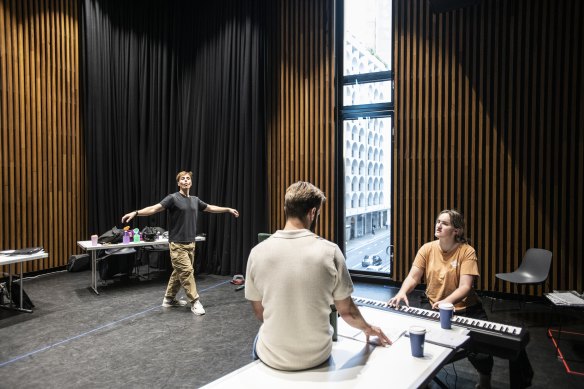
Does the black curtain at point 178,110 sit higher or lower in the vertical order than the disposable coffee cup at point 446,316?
higher

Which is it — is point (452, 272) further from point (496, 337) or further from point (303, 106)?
point (303, 106)

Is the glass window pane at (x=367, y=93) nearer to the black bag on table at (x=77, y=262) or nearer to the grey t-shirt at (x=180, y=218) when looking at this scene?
the grey t-shirt at (x=180, y=218)

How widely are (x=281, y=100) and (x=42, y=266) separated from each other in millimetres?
4742

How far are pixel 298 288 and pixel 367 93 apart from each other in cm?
538

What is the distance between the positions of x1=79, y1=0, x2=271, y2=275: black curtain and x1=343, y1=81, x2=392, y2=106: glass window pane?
1413 millimetres

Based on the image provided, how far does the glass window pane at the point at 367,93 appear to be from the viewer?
6.38 meters

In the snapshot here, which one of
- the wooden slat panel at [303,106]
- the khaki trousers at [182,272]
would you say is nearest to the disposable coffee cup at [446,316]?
the khaki trousers at [182,272]

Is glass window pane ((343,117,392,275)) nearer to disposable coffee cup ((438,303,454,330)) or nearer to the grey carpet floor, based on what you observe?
the grey carpet floor

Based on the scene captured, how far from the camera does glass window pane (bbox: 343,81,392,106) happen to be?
638 centimetres

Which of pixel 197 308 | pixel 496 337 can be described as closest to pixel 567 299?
pixel 496 337

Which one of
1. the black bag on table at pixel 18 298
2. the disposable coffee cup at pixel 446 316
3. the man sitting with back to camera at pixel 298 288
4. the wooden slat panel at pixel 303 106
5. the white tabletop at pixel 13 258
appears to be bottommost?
the black bag on table at pixel 18 298

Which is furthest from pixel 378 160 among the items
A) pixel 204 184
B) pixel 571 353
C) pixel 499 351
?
pixel 499 351

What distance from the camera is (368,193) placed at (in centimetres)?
689

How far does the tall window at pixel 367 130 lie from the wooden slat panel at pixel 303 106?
30 centimetres
